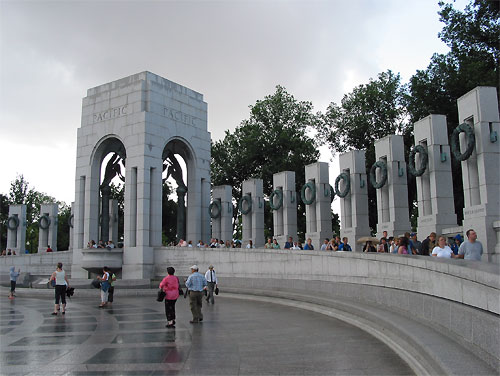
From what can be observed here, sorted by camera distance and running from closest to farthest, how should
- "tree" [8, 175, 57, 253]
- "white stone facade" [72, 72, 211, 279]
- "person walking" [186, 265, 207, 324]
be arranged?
"person walking" [186, 265, 207, 324]
"white stone facade" [72, 72, 211, 279]
"tree" [8, 175, 57, 253]

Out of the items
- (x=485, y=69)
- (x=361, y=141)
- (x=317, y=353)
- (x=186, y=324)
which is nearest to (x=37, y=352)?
(x=186, y=324)

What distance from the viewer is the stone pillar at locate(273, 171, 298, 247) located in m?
27.7

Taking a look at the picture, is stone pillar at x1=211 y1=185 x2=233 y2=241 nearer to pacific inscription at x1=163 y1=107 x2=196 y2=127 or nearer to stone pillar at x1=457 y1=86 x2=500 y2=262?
pacific inscription at x1=163 y1=107 x2=196 y2=127

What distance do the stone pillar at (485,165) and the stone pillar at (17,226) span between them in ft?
117

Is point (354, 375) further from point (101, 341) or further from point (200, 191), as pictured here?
point (200, 191)

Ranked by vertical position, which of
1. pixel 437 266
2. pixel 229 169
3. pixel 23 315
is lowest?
pixel 23 315

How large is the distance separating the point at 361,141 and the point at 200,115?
14.3 m

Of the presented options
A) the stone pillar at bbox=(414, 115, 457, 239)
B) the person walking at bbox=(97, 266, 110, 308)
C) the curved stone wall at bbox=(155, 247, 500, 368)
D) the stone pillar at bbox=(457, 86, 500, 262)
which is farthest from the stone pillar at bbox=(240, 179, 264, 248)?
the stone pillar at bbox=(457, 86, 500, 262)

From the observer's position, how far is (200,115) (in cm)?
3456

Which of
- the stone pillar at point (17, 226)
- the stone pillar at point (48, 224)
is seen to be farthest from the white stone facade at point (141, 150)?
the stone pillar at point (17, 226)

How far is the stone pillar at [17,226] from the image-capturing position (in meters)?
41.8

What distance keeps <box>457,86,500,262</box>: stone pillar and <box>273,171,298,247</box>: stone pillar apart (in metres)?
11.5

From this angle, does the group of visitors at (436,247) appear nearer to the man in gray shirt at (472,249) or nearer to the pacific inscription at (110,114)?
the man in gray shirt at (472,249)

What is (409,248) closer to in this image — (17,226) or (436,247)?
(436,247)
